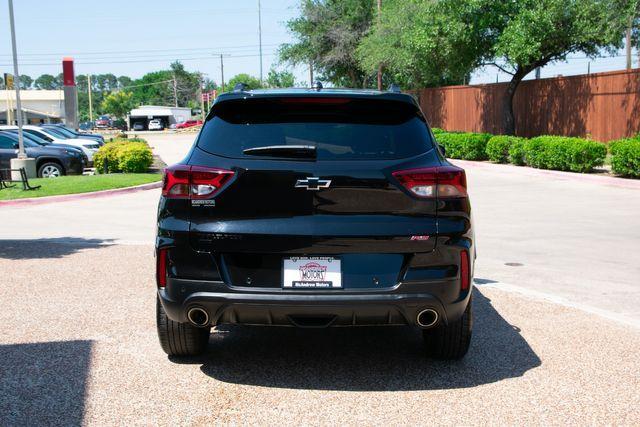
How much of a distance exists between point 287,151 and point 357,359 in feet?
5.26

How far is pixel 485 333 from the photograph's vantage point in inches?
223

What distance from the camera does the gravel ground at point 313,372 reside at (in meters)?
4.10

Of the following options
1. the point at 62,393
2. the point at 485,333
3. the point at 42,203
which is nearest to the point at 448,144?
the point at 42,203

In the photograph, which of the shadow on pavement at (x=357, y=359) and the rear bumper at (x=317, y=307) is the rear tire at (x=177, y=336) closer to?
the shadow on pavement at (x=357, y=359)

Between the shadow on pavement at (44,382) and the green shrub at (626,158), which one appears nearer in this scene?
the shadow on pavement at (44,382)

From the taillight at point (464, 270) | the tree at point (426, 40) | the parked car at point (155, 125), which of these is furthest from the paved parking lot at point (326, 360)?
the parked car at point (155, 125)

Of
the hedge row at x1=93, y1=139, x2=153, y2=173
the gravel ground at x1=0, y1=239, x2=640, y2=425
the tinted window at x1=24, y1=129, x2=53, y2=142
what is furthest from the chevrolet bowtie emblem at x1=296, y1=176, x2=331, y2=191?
the tinted window at x1=24, y1=129, x2=53, y2=142

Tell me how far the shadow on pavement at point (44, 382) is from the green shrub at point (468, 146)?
22324 millimetres

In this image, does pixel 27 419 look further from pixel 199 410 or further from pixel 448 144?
pixel 448 144

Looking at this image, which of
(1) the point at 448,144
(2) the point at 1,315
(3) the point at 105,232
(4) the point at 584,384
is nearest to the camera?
(4) the point at 584,384

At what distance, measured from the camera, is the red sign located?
4184 centimetres

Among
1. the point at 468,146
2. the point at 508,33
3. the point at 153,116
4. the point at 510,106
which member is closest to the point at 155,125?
the point at 153,116

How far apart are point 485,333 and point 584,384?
46.5 inches

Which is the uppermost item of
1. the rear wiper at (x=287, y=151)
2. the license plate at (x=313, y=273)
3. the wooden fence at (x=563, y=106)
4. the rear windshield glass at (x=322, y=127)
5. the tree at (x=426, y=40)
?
the tree at (x=426, y=40)
